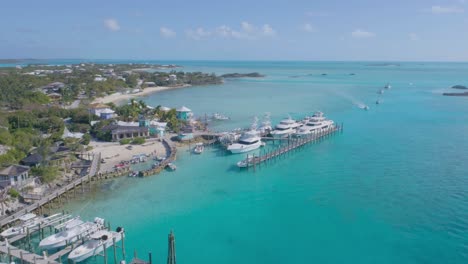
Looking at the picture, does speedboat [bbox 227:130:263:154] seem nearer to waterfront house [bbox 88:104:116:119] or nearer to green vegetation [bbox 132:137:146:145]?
green vegetation [bbox 132:137:146:145]

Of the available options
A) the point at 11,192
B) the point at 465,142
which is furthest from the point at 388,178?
the point at 11,192

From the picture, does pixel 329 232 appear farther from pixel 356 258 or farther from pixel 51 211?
pixel 51 211

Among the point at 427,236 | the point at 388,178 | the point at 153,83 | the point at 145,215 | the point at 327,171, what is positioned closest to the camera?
the point at 427,236

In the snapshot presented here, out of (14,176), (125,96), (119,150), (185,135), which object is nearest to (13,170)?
(14,176)

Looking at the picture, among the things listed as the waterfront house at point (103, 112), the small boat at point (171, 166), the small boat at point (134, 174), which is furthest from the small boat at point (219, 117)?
the small boat at point (134, 174)

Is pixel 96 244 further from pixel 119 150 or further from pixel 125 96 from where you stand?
pixel 125 96

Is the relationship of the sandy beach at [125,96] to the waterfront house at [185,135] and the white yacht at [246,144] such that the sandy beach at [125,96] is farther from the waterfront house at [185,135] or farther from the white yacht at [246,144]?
the white yacht at [246,144]

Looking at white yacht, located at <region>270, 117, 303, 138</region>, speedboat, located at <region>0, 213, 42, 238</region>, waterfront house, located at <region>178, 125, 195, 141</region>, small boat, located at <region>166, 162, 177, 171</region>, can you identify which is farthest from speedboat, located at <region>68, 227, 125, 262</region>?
white yacht, located at <region>270, 117, 303, 138</region>
